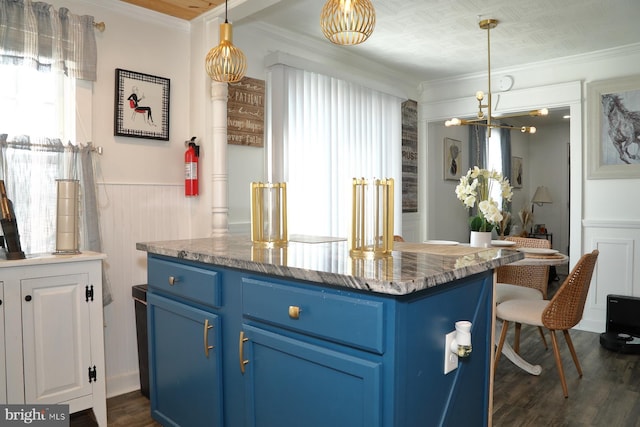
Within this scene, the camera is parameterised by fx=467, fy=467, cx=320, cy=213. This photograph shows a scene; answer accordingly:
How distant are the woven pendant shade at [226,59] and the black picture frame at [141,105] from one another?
83 cm

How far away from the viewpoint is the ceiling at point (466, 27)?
3193mm

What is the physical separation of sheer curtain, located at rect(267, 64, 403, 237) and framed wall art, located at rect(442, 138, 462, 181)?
4.35ft

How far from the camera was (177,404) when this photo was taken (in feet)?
6.95

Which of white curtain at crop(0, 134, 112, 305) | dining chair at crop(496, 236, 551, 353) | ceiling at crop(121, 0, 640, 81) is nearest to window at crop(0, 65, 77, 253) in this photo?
white curtain at crop(0, 134, 112, 305)

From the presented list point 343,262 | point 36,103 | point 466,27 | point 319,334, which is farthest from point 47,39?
point 466,27

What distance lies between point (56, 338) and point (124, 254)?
755mm

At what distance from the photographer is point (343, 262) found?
153 centimetres

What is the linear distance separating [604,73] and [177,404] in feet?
14.5

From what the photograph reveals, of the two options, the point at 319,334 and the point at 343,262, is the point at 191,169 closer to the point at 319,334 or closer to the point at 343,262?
the point at 343,262

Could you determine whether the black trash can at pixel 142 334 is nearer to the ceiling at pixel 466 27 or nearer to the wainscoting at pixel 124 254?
the wainscoting at pixel 124 254

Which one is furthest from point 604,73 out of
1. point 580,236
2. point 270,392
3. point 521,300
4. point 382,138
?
point 270,392

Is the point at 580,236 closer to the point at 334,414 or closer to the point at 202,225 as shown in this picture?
the point at 202,225

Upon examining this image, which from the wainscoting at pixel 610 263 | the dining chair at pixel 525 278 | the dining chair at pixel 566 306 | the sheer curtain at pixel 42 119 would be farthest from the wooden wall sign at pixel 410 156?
the sheer curtain at pixel 42 119

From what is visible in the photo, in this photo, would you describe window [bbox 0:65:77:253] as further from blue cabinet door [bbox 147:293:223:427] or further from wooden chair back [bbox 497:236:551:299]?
wooden chair back [bbox 497:236:551:299]
